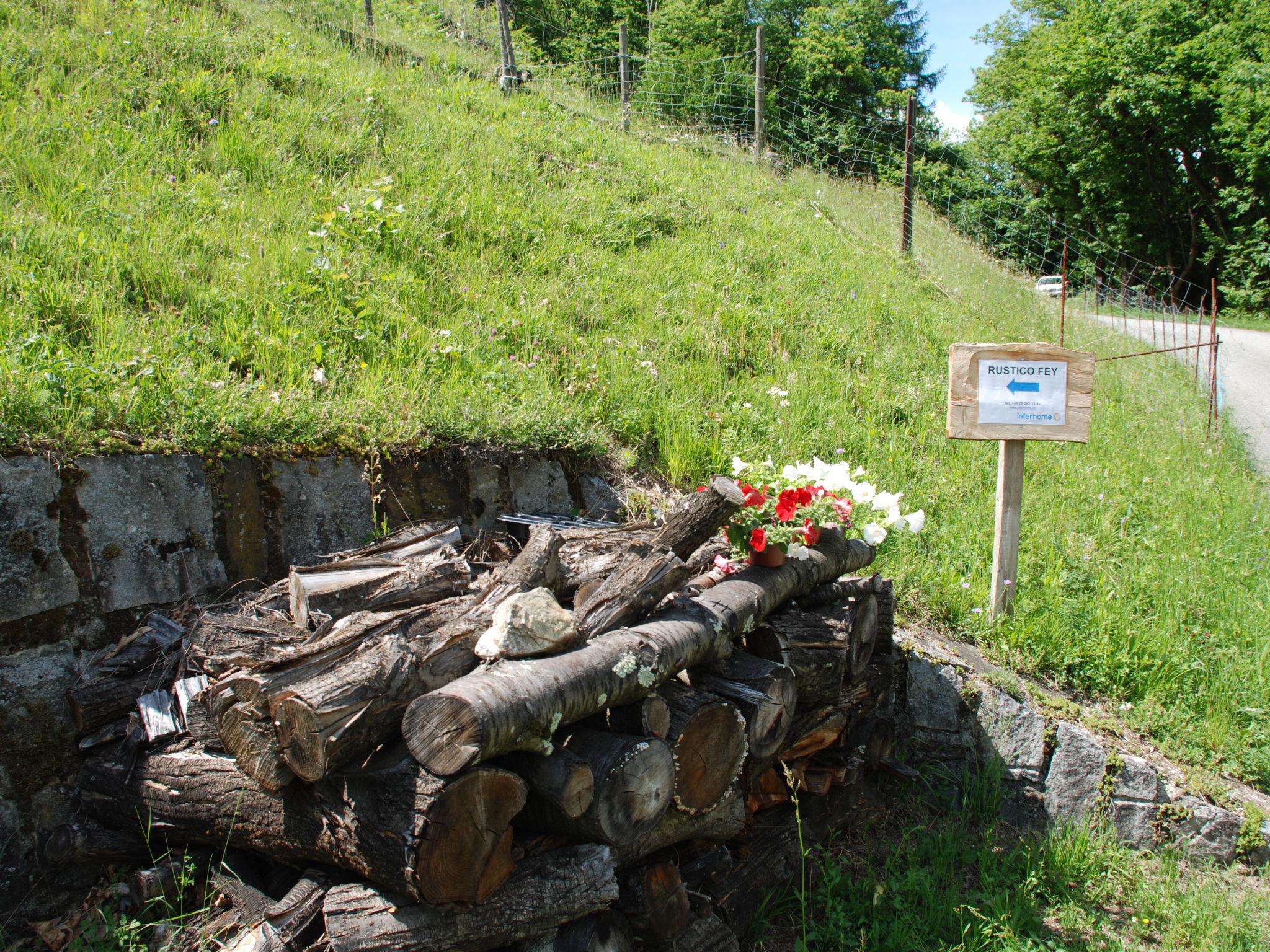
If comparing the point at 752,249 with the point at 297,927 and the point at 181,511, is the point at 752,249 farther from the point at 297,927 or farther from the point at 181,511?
the point at 297,927

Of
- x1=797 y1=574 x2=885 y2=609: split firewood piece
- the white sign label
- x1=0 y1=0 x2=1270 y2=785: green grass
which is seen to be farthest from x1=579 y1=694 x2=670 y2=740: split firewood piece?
the white sign label

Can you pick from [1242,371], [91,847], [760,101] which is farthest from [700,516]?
[1242,371]

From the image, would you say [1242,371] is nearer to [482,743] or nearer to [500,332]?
[500,332]

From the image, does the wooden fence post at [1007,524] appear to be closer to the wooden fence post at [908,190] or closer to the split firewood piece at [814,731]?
the split firewood piece at [814,731]

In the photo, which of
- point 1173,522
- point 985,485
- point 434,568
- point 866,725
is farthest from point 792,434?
point 434,568

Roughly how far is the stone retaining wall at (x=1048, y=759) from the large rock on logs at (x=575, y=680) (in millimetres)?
1328

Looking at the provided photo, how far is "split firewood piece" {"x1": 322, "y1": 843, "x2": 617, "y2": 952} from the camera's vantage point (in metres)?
2.18

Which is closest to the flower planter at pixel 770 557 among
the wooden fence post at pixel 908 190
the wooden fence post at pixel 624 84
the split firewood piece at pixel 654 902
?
the split firewood piece at pixel 654 902

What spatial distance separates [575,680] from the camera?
242 cm

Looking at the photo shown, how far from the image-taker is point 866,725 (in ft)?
12.9

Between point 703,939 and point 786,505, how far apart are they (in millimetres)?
1664

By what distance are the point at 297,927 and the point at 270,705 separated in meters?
0.61

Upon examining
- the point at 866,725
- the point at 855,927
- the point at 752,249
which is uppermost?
the point at 752,249

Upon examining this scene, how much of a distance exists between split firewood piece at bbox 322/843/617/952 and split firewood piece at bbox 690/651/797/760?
0.80 metres
